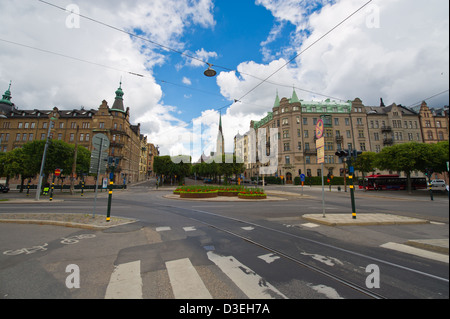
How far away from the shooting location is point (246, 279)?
3590 mm

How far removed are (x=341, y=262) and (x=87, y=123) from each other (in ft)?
197

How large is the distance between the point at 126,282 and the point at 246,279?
2.23m

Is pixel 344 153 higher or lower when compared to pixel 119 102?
lower

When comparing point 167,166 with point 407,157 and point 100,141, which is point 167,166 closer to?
point 100,141

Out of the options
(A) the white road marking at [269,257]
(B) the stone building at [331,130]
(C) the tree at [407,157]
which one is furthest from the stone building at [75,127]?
(C) the tree at [407,157]

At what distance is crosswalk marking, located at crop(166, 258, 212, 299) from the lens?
10.3 feet

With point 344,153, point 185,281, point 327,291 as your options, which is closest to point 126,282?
point 185,281

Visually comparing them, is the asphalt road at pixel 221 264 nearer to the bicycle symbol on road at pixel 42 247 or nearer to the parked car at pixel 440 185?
the bicycle symbol on road at pixel 42 247

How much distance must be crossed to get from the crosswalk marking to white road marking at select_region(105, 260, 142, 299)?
58cm

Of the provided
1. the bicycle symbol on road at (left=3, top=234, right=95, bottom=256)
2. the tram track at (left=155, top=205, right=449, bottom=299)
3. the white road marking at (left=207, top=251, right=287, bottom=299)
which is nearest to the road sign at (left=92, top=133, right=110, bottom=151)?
the bicycle symbol on road at (left=3, top=234, right=95, bottom=256)

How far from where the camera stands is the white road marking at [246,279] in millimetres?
3139

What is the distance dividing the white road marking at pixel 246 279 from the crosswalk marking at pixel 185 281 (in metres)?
0.59

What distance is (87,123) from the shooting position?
4912 centimetres

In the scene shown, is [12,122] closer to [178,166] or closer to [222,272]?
[178,166]
